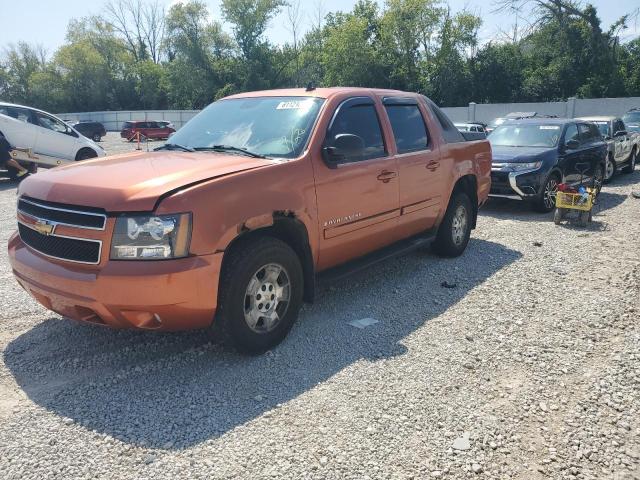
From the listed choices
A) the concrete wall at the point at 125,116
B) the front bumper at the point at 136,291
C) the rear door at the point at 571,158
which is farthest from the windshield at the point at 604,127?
the concrete wall at the point at 125,116

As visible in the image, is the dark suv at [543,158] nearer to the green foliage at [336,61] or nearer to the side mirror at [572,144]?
the side mirror at [572,144]

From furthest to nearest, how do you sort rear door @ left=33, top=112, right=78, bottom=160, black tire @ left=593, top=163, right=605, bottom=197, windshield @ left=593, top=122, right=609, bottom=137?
rear door @ left=33, top=112, right=78, bottom=160 < windshield @ left=593, top=122, right=609, bottom=137 < black tire @ left=593, top=163, right=605, bottom=197

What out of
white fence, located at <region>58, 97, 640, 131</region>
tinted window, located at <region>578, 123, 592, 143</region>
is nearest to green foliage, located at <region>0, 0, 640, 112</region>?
white fence, located at <region>58, 97, 640, 131</region>

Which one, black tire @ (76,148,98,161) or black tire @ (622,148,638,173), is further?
A: black tire @ (76,148,98,161)

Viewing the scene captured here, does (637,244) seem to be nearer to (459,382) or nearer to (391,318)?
(391,318)

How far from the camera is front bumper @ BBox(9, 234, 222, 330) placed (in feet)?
10.7

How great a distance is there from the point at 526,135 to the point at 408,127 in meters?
6.10

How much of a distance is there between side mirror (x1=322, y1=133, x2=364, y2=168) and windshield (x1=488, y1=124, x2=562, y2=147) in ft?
23.4

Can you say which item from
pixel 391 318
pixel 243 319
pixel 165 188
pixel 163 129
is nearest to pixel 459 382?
pixel 391 318

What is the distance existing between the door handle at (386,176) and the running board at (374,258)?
2.31 ft

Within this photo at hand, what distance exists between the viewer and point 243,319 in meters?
3.72

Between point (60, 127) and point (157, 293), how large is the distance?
14.0 meters

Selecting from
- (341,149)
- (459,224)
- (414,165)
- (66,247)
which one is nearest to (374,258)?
(414,165)

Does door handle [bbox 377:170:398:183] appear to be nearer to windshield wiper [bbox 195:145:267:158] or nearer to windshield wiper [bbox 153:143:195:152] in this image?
windshield wiper [bbox 195:145:267:158]
